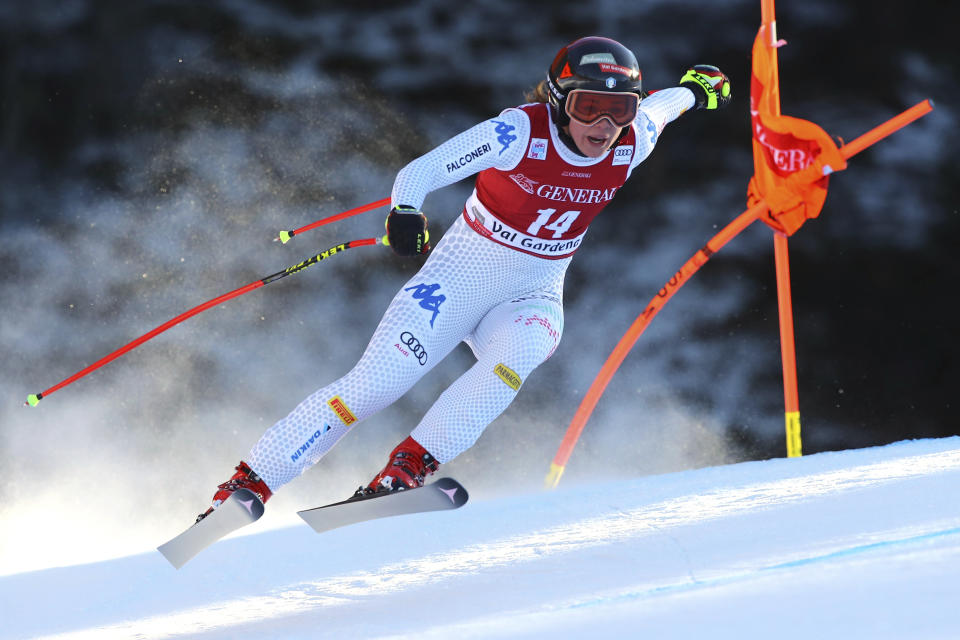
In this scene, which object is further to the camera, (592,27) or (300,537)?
(592,27)

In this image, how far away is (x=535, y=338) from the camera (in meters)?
3.61

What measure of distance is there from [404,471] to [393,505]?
23 centimetres

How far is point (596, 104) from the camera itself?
11.5ft

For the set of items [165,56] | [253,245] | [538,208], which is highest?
[165,56]

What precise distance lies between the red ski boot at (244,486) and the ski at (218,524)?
0.22 feet

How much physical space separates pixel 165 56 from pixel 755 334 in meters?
4.51

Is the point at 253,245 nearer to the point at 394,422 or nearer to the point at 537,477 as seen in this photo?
the point at 394,422

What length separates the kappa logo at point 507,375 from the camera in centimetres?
352

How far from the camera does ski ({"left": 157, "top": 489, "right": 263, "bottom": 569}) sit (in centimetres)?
333

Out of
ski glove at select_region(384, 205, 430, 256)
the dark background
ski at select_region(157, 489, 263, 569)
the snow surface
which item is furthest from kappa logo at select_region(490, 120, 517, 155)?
the dark background

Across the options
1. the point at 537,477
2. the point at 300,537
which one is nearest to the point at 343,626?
the point at 300,537

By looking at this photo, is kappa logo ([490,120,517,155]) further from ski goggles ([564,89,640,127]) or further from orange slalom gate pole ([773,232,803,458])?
orange slalom gate pole ([773,232,803,458])

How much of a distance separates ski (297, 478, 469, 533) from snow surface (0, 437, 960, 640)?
0.21 metres

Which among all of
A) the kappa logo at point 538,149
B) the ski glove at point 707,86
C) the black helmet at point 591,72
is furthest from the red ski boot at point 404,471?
the ski glove at point 707,86
